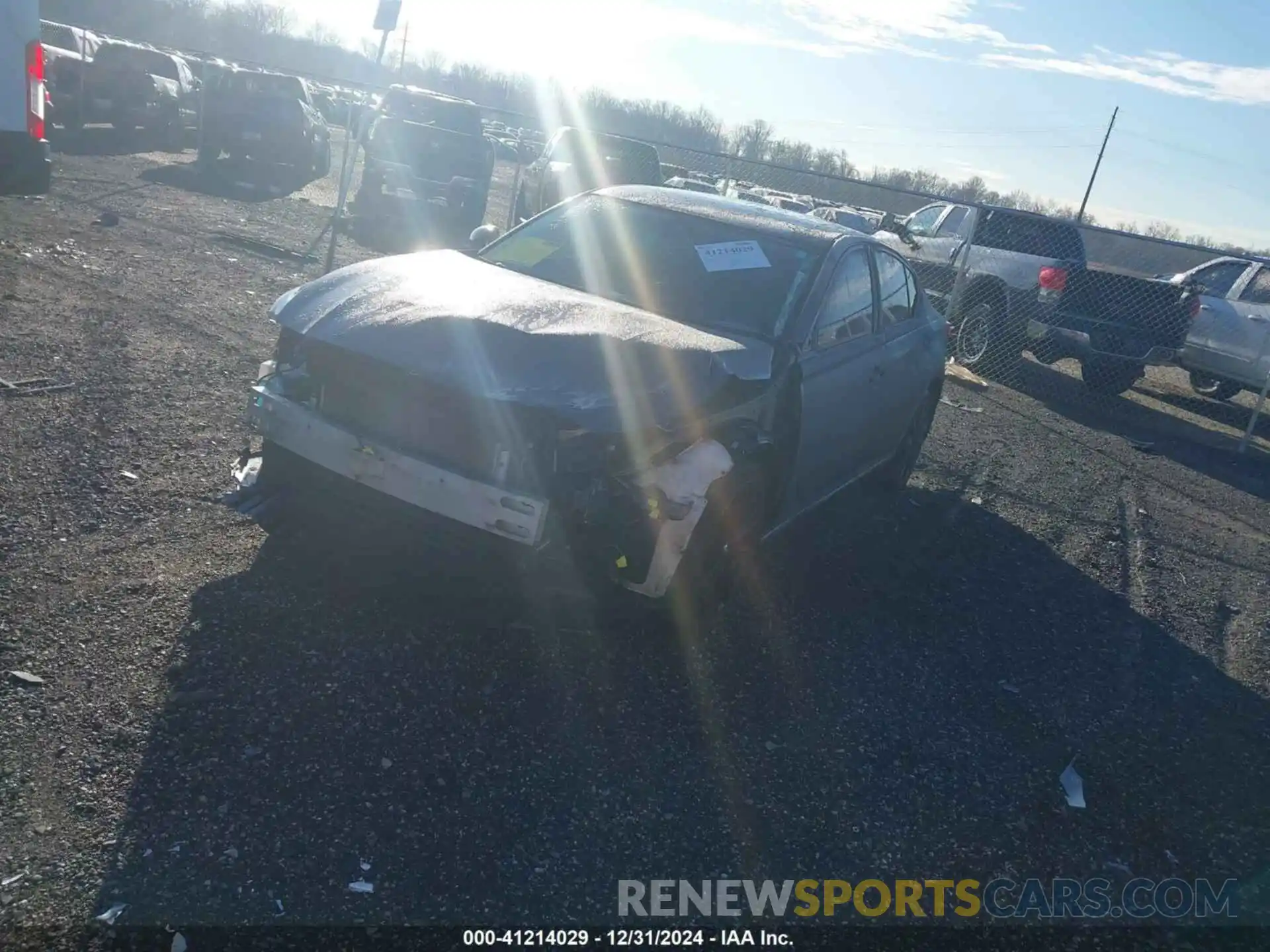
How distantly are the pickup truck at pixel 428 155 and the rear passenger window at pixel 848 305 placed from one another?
450 inches

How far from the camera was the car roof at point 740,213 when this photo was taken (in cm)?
574

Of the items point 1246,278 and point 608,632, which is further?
point 1246,278

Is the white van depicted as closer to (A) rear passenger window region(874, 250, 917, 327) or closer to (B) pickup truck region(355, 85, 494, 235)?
Answer: (B) pickup truck region(355, 85, 494, 235)

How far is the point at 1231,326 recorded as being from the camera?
46.3ft

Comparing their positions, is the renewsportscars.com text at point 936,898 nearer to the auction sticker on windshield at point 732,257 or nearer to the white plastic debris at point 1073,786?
the white plastic debris at point 1073,786

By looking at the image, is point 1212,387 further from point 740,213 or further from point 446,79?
point 446,79

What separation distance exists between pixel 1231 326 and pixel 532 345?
12.9 metres

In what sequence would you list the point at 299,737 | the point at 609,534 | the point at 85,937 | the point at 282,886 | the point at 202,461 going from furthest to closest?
the point at 202,461 → the point at 609,534 → the point at 299,737 → the point at 282,886 → the point at 85,937

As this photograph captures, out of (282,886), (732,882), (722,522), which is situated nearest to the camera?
(282,886)

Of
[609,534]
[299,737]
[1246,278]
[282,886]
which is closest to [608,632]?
[609,534]

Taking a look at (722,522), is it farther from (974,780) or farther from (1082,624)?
(1082,624)

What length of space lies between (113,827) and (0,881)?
0.30 m

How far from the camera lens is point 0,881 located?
8.82 feet

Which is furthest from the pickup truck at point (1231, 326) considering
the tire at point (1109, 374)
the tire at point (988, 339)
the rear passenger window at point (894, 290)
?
the rear passenger window at point (894, 290)
